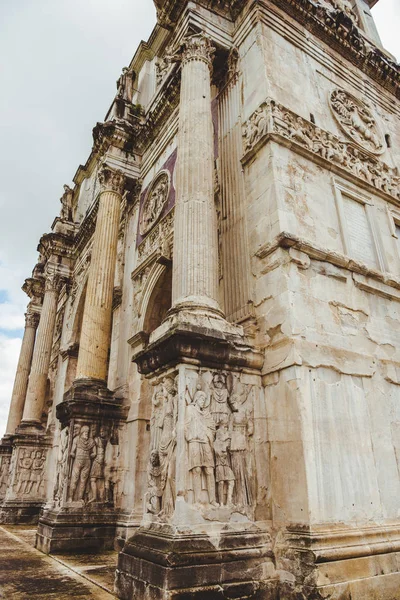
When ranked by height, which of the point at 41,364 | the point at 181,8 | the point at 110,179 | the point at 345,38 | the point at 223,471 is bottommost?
the point at 223,471

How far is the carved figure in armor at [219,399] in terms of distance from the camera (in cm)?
608

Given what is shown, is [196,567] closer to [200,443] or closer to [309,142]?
[200,443]

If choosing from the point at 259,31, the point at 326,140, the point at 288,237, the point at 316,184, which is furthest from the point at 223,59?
the point at 288,237

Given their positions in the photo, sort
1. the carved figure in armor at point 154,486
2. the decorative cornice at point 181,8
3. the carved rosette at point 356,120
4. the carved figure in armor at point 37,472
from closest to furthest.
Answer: the carved figure in armor at point 154,486 → the decorative cornice at point 181,8 → the carved rosette at point 356,120 → the carved figure in armor at point 37,472

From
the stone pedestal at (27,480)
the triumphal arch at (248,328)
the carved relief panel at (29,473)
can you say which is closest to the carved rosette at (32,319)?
the stone pedestal at (27,480)

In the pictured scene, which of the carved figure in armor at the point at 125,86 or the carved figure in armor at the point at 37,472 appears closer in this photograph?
the carved figure in armor at the point at 125,86

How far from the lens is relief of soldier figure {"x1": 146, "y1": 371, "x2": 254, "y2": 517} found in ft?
18.3

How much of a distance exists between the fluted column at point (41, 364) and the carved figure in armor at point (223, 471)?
46.0 ft

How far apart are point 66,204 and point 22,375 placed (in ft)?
30.1

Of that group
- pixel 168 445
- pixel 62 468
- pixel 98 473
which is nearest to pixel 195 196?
pixel 168 445

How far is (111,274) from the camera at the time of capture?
41.7 feet

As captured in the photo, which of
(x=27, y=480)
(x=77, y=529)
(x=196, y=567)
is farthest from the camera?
(x=27, y=480)

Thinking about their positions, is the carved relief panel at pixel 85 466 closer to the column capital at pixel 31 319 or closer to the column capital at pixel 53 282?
the column capital at pixel 53 282

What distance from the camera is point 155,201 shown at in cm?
1316
